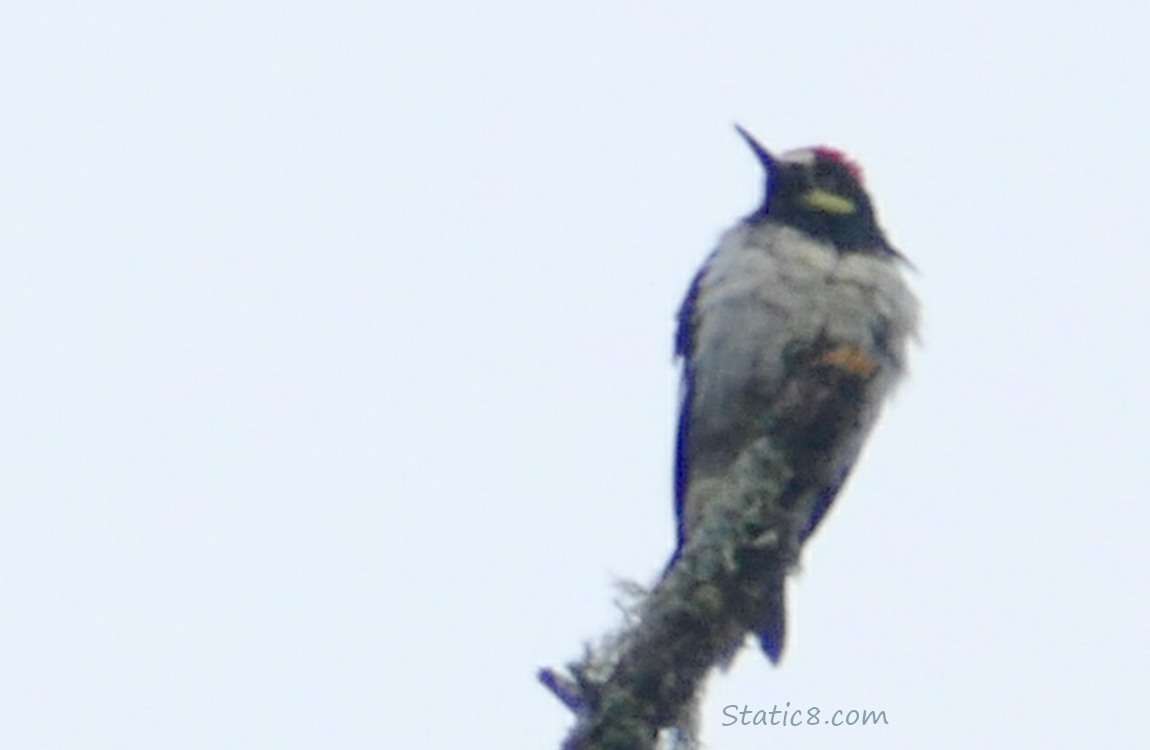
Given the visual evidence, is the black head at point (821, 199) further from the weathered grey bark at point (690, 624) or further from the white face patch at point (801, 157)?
the weathered grey bark at point (690, 624)

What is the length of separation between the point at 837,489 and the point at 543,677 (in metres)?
3.47

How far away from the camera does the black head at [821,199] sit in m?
6.84

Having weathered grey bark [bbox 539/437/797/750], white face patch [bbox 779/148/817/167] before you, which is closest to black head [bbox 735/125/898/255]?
white face patch [bbox 779/148/817/167]

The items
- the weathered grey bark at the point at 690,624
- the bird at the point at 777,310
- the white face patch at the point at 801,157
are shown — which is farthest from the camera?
the white face patch at the point at 801,157

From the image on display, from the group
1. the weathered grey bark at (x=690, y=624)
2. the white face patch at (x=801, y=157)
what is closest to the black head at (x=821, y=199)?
the white face patch at (x=801, y=157)

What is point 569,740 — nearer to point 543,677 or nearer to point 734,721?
point 543,677

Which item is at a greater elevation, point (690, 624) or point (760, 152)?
point (760, 152)

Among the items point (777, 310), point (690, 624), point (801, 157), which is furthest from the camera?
point (801, 157)

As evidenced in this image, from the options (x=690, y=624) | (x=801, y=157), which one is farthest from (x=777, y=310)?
(x=690, y=624)

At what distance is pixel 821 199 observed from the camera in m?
7.07

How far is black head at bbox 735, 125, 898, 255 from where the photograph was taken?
269 inches

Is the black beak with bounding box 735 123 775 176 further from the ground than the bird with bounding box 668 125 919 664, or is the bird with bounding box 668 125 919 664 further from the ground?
the black beak with bounding box 735 123 775 176

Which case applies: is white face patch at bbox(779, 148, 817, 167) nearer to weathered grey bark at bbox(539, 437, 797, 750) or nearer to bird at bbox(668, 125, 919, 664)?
bird at bbox(668, 125, 919, 664)

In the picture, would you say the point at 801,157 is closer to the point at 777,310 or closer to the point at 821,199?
the point at 821,199
